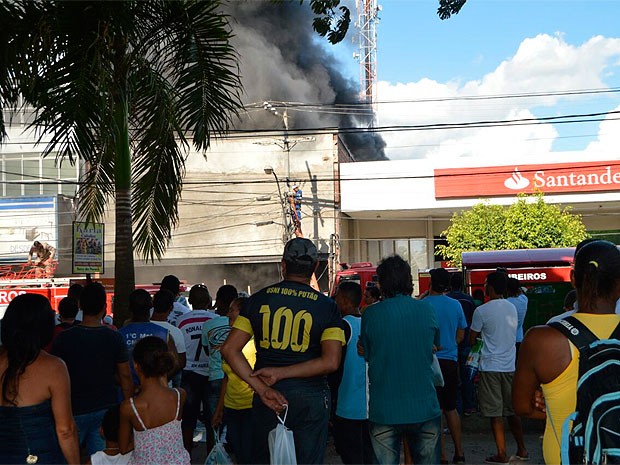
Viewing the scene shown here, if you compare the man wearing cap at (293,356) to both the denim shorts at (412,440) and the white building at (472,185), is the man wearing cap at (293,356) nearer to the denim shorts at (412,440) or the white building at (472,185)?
the denim shorts at (412,440)

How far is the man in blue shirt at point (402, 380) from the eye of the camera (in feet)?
14.1

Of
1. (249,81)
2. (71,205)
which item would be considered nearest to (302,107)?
(249,81)

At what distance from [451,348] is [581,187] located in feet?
94.6

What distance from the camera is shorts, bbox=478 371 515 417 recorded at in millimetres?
6770

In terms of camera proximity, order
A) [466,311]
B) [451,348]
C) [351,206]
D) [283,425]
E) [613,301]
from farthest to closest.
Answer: [351,206], [466,311], [451,348], [283,425], [613,301]

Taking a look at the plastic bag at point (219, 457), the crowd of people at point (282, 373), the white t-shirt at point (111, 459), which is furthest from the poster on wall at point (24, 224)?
the white t-shirt at point (111, 459)

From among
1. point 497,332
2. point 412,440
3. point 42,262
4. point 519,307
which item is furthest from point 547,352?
point 42,262

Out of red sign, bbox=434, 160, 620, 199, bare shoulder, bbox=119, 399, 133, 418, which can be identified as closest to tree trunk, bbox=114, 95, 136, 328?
bare shoulder, bbox=119, 399, 133, 418

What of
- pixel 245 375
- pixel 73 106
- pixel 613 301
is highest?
pixel 73 106

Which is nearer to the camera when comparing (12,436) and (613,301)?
(613,301)

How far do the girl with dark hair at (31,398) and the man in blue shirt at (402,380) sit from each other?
175cm

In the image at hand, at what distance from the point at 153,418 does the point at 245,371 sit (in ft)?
1.84

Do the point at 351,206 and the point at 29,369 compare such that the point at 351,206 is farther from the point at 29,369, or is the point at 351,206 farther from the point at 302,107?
the point at 29,369

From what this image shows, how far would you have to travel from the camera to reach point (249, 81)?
143 feet
